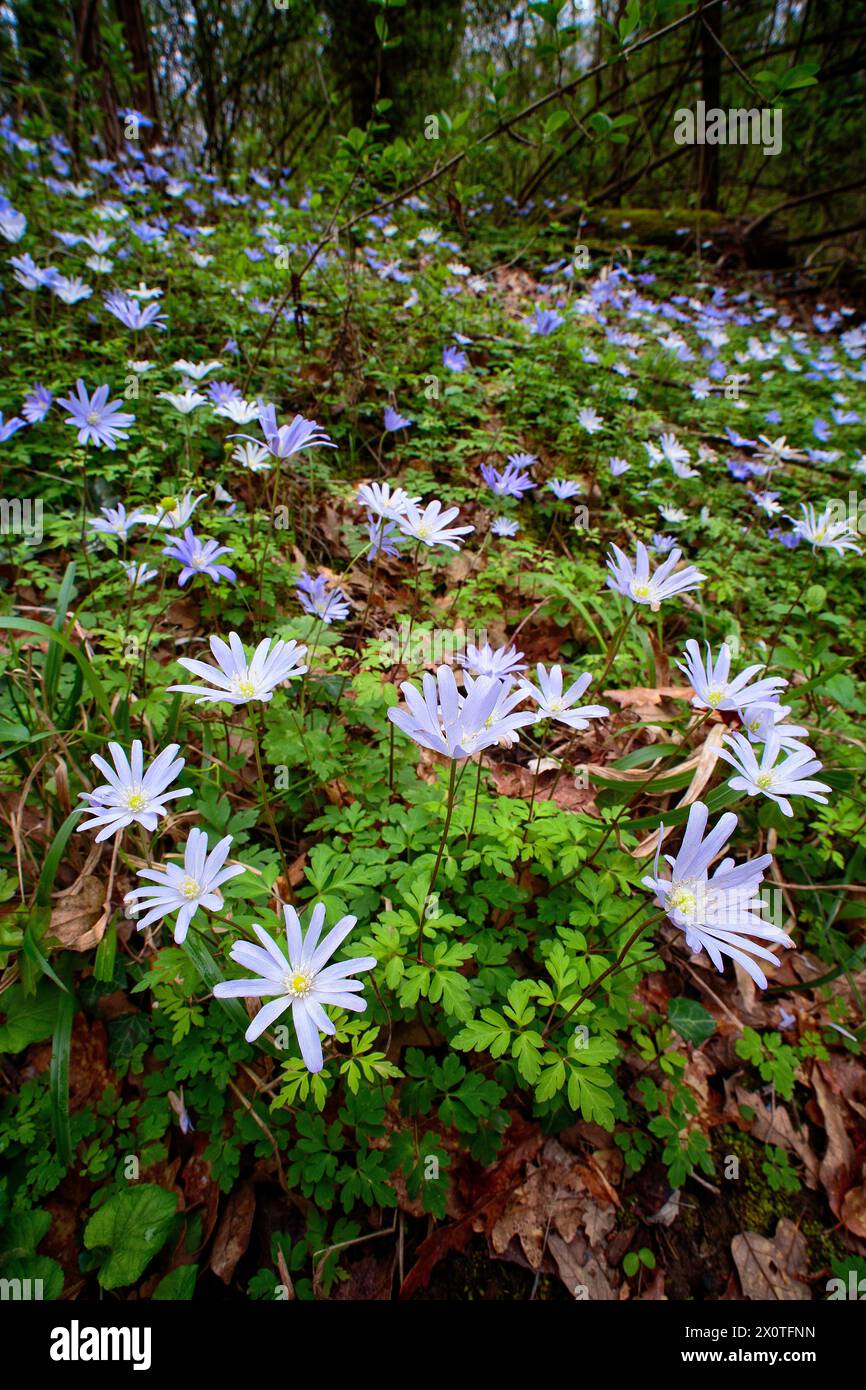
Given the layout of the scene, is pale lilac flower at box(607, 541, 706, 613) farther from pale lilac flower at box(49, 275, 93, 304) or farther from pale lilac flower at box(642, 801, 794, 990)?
pale lilac flower at box(49, 275, 93, 304)

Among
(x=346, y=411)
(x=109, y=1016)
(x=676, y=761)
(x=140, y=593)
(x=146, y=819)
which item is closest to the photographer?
(x=146, y=819)

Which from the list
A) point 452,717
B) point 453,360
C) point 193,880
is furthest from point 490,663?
point 453,360

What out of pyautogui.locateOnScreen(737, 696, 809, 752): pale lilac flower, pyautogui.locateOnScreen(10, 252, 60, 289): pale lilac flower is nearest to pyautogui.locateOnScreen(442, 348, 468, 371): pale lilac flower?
pyautogui.locateOnScreen(10, 252, 60, 289): pale lilac flower

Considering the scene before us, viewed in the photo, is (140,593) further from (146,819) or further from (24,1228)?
(24,1228)

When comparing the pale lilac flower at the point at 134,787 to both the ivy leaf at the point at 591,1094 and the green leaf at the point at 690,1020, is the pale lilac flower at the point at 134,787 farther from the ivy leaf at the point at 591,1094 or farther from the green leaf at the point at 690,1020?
the green leaf at the point at 690,1020

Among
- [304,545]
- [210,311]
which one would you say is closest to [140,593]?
[304,545]

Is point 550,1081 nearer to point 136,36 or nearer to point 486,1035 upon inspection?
point 486,1035
